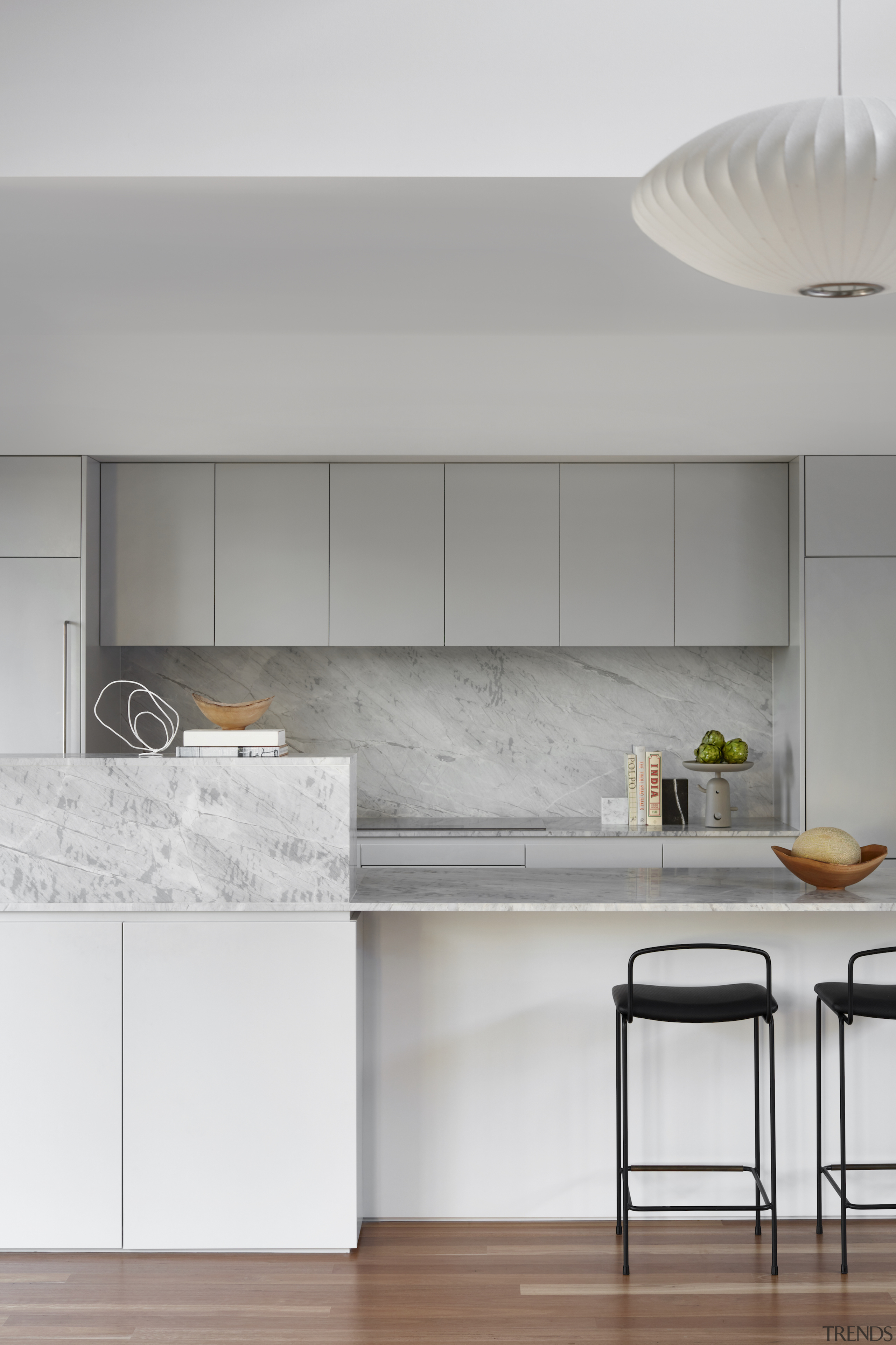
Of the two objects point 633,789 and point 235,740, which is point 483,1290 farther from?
point 633,789

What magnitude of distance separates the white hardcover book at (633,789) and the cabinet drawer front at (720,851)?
0.85 feet

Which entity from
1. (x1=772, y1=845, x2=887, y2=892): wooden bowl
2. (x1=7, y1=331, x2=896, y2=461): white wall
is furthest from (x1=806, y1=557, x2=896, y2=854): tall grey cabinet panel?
(x1=772, y1=845, x2=887, y2=892): wooden bowl

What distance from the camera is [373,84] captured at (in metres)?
2.63

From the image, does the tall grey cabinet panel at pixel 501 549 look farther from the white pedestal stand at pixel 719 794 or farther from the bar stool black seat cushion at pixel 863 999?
the bar stool black seat cushion at pixel 863 999

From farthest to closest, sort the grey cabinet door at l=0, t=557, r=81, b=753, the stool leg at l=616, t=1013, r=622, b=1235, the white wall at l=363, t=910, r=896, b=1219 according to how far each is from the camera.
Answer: the grey cabinet door at l=0, t=557, r=81, b=753, the white wall at l=363, t=910, r=896, b=1219, the stool leg at l=616, t=1013, r=622, b=1235

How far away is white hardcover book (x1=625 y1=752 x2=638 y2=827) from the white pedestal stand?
0.26 metres

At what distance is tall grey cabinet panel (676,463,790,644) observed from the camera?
4141 millimetres

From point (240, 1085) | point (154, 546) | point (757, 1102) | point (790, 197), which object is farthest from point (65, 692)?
point (790, 197)

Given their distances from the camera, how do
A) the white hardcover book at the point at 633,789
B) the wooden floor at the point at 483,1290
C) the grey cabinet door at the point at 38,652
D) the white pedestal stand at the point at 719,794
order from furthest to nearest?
1. the white hardcover book at the point at 633,789
2. the white pedestal stand at the point at 719,794
3. the grey cabinet door at the point at 38,652
4. the wooden floor at the point at 483,1290

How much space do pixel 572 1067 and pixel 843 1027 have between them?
2.27ft

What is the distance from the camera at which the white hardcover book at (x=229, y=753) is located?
263 centimetres

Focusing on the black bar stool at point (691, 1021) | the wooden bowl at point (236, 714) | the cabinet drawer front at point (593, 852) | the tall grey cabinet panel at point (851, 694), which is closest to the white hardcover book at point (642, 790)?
the cabinet drawer front at point (593, 852)

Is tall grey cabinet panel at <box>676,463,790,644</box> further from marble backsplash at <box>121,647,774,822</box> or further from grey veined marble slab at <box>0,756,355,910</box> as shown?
grey veined marble slab at <box>0,756,355,910</box>

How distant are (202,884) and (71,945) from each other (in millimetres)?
366
